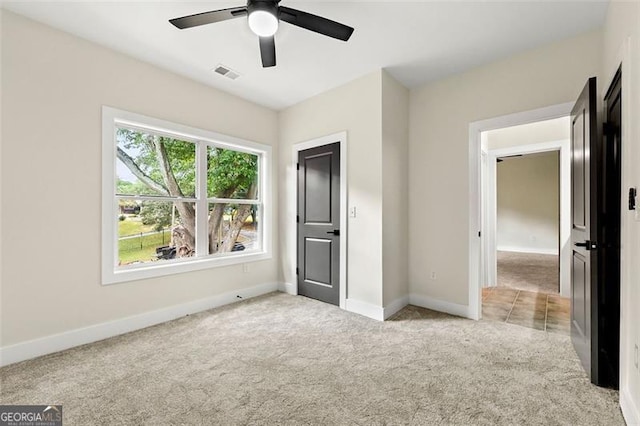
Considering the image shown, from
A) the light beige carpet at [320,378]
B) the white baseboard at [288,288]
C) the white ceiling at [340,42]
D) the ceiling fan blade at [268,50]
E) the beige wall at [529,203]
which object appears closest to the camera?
the light beige carpet at [320,378]

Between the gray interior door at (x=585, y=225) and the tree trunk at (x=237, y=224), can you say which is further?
the tree trunk at (x=237, y=224)

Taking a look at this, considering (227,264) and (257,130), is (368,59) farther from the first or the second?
(227,264)

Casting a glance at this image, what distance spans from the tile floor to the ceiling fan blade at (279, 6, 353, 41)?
10.4 feet

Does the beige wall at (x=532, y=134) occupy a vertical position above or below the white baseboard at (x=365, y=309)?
above

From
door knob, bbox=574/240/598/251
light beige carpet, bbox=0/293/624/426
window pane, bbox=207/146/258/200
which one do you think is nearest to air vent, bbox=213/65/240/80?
window pane, bbox=207/146/258/200

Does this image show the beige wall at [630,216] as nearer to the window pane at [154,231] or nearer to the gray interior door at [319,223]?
the gray interior door at [319,223]

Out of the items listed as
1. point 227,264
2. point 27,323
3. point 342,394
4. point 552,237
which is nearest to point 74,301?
point 27,323

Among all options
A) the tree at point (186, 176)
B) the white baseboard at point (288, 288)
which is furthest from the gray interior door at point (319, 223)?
the tree at point (186, 176)

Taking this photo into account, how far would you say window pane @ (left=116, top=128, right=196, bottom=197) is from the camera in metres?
3.01

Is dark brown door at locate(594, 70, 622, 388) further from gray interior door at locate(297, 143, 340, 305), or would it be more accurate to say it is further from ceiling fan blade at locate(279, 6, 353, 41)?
gray interior door at locate(297, 143, 340, 305)

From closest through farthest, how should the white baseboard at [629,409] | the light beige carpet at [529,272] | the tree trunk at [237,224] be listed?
the white baseboard at [629,409], the tree trunk at [237,224], the light beige carpet at [529,272]

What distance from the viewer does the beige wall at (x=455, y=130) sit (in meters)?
2.71

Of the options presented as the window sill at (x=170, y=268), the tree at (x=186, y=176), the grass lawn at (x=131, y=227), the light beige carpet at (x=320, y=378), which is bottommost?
the light beige carpet at (x=320, y=378)

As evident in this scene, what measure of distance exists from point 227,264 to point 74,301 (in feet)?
5.07
